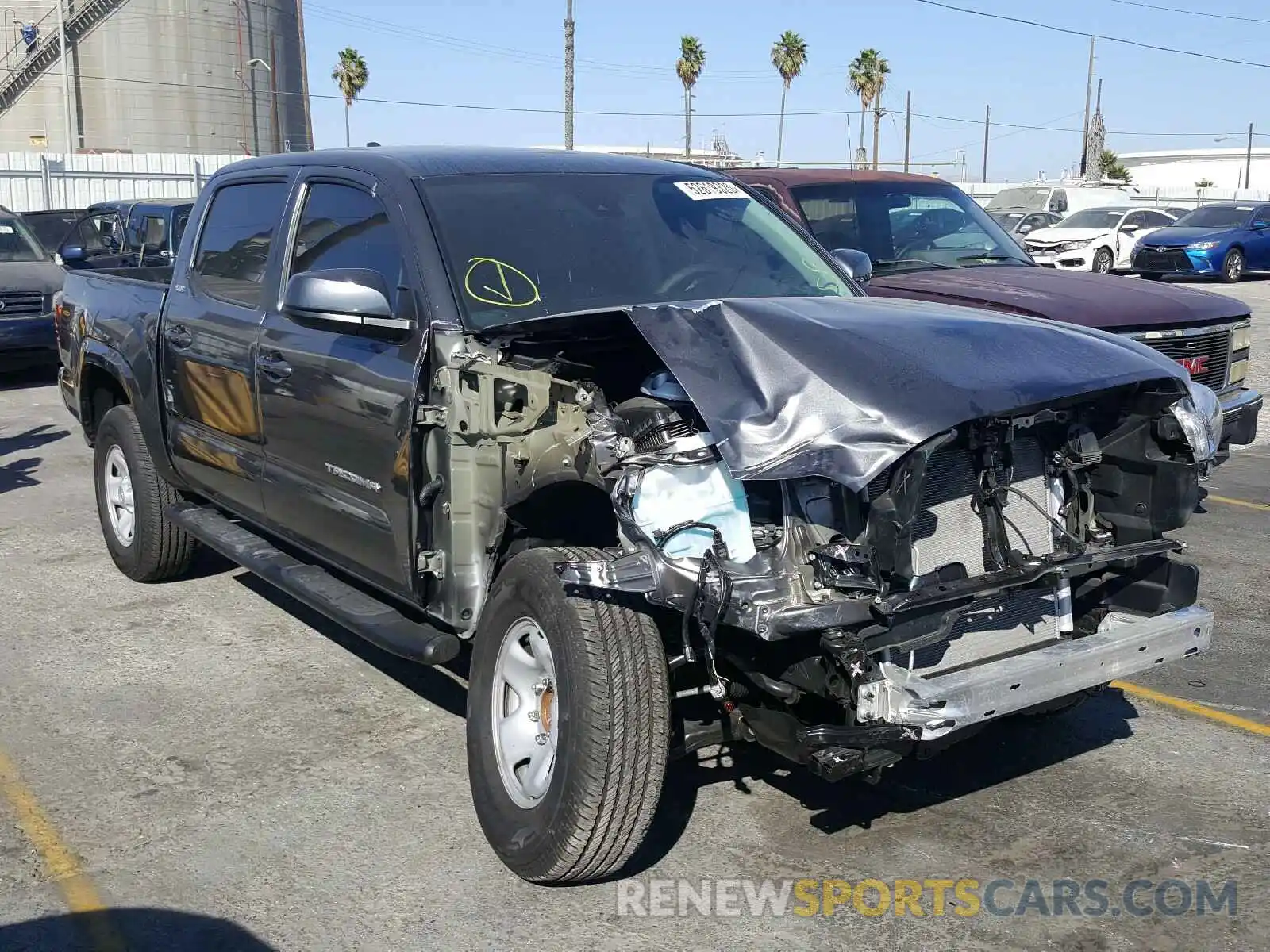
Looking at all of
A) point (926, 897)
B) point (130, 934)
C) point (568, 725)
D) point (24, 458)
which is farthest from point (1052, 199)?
point (130, 934)

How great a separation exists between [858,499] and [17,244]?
1389 centimetres

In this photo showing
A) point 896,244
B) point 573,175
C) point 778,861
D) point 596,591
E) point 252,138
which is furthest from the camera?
point 252,138

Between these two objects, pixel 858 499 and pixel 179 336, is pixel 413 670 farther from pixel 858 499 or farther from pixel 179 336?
pixel 858 499

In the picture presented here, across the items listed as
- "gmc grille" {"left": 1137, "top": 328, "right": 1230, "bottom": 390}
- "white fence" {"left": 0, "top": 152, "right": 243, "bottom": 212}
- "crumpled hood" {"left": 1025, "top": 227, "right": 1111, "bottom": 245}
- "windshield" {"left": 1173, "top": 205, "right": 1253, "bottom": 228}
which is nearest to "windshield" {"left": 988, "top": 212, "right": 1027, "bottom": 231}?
"crumpled hood" {"left": 1025, "top": 227, "right": 1111, "bottom": 245}

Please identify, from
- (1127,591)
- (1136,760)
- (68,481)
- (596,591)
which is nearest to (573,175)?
(596,591)

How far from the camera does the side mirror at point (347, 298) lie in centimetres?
420

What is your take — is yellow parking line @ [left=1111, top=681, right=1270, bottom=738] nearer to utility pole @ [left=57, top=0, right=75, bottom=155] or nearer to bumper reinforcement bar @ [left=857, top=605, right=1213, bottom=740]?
bumper reinforcement bar @ [left=857, top=605, right=1213, bottom=740]

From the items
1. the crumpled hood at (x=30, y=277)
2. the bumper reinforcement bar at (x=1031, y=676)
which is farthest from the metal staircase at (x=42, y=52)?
the bumper reinforcement bar at (x=1031, y=676)

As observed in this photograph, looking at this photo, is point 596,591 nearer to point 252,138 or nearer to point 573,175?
point 573,175

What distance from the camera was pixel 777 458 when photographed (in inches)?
129

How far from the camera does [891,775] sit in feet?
14.7

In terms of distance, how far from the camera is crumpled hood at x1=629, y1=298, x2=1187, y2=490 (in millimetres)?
3266

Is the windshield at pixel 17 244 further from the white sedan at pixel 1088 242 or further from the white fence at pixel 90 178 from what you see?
the white sedan at pixel 1088 242

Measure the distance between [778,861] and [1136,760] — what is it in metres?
1.52
